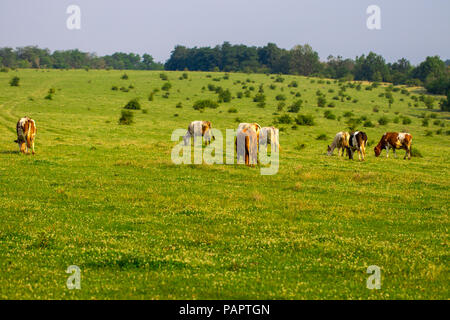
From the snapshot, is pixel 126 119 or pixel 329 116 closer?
pixel 126 119

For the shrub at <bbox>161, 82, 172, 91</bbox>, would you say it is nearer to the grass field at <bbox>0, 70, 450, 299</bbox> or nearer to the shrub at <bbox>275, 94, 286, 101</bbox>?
the shrub at <bbox>275, 94, 286, 101</bbox>

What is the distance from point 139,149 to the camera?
30.0 meters

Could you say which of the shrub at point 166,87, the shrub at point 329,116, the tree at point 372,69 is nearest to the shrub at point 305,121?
the shrub at point 329,116

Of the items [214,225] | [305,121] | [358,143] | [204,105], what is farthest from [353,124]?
[214,225]

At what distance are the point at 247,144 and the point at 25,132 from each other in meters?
13.1

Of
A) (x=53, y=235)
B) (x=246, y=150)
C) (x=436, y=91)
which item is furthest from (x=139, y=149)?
(x=436, y=91)

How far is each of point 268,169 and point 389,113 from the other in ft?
166

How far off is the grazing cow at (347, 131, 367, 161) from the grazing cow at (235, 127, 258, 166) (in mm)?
8342

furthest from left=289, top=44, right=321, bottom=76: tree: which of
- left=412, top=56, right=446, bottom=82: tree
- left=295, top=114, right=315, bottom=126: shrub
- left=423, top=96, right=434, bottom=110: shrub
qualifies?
left=295, top=114, right=315, bottom=126: shrub

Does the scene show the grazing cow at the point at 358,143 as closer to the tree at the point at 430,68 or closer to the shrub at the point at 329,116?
the shrub at the point at 329,116

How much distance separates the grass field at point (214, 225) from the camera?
8891 mm

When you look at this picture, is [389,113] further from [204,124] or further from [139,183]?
[139,183]

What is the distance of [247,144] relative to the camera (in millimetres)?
25531

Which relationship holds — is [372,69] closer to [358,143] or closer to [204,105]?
[204,105]
